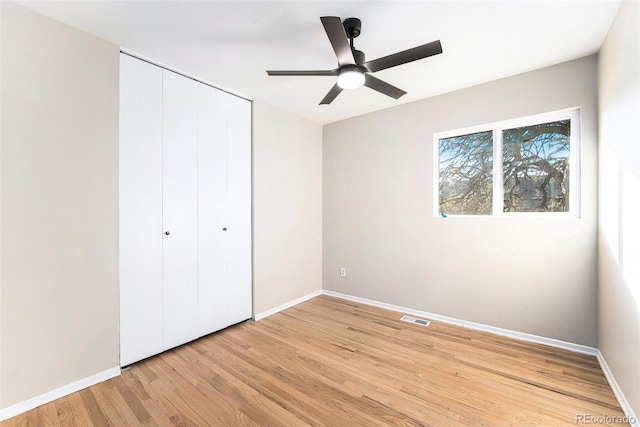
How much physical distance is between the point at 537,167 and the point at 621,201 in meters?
1.02

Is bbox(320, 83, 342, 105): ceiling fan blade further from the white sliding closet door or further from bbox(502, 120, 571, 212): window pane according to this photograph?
bbox(502, 120, 571, 212): window pane

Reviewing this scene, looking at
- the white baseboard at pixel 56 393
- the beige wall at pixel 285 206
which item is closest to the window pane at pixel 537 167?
the beige wall at pixel 285 206

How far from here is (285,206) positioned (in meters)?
3.67

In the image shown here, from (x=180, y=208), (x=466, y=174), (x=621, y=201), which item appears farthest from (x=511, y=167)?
(x=180, y=208)

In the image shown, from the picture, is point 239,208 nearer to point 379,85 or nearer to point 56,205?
point 56,205

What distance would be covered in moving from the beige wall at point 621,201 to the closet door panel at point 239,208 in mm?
3092

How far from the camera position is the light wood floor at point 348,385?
1710mm

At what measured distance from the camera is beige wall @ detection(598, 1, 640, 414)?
5.07 feet

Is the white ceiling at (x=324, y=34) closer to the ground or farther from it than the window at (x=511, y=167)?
farther from it

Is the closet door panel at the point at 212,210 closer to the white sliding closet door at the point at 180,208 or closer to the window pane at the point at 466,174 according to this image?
the white sliding closet door at the point at 180,208

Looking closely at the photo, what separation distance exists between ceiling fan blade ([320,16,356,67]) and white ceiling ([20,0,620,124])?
0.30 m

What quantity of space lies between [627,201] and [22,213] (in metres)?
3.75

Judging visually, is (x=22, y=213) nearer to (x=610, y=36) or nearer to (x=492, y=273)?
(x=492, y=273)

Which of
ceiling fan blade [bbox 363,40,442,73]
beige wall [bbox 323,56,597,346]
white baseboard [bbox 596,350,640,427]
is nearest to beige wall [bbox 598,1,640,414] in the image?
white baseboard [bbox 596,350,640,427]
